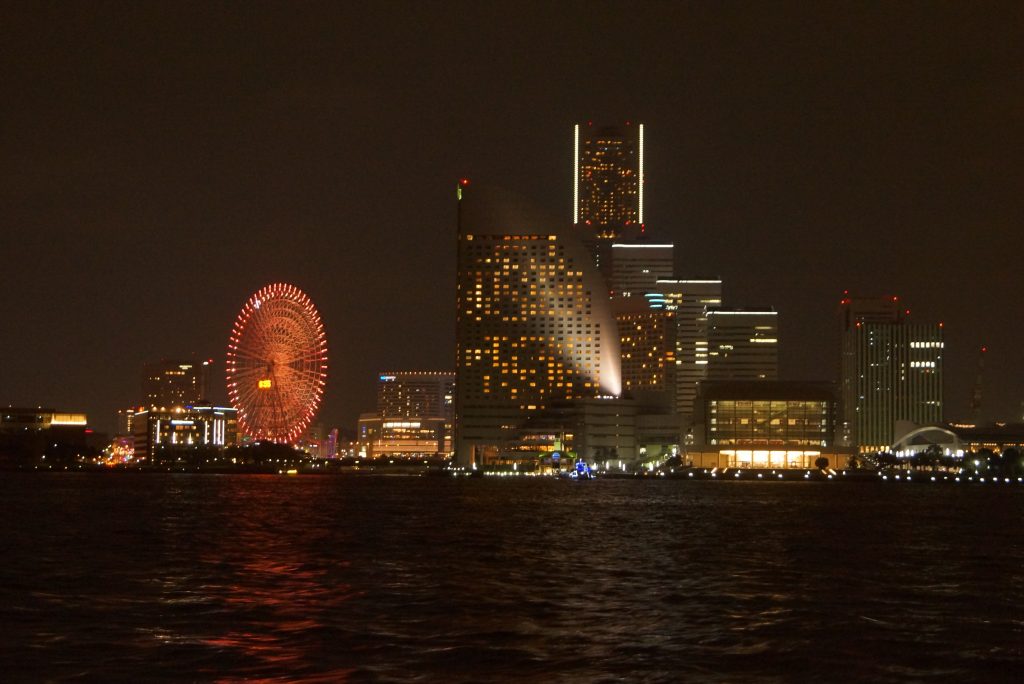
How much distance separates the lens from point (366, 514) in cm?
8612

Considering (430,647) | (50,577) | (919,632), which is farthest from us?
(50,577)

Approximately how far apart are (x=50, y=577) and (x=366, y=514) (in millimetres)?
43827

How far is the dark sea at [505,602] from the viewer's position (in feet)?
88.6

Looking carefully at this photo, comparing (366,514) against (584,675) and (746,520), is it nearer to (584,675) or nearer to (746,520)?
(746,520)

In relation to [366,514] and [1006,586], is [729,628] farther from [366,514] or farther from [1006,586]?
[366,514]

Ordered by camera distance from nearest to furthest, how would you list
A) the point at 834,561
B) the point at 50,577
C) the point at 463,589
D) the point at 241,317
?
the point at 463,589, the point at 50,577, the point at 834,561, the point at 241,317

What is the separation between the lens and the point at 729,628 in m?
32.4

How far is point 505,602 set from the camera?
37.0 m

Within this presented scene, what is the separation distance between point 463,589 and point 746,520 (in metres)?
46.0

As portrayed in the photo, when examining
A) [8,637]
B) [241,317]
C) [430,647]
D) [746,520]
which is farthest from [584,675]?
[241,317]

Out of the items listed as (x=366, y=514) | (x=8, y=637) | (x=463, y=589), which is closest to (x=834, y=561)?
(x=463, y=589)

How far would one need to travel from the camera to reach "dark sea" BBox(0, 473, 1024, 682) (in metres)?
27.0

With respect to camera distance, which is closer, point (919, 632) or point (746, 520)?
point (919, 632)

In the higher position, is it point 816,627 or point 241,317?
point 241,317
